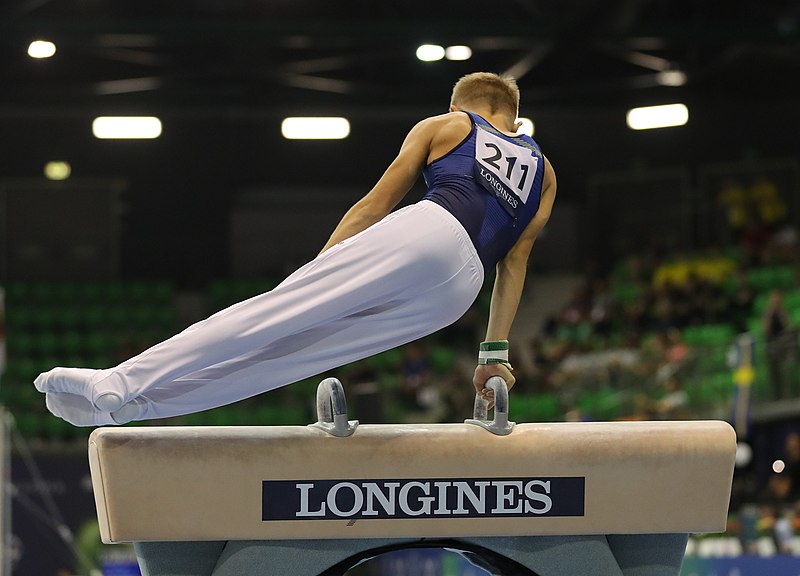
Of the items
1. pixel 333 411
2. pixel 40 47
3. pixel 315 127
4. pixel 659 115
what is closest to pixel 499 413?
pixel 333 411

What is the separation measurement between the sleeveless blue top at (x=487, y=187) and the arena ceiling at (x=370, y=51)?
10.8 m

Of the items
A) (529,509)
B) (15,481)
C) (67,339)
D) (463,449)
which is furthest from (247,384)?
(67,339)

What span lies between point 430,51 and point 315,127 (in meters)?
3.56

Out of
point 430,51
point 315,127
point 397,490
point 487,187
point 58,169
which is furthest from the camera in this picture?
point 58,169

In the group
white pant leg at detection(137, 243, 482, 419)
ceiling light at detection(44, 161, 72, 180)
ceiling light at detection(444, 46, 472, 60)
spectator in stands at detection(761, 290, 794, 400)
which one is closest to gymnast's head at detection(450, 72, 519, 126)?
white pant leg at detection(137, 243, 482, 419)

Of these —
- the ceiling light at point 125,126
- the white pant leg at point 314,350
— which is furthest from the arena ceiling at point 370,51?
the white pant leg at point 314,350

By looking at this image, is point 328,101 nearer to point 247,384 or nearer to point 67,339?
point 67,339

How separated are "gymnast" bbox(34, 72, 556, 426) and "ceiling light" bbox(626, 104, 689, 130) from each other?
1307 cm

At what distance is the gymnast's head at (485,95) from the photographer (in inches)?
136

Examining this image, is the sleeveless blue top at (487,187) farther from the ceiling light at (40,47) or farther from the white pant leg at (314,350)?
the ceiling light at (40,47)

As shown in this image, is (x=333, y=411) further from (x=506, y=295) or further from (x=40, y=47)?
(x=40, y=47)

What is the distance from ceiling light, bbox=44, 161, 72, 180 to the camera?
60.2 ft

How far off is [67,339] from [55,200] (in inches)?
135

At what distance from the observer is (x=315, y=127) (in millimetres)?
17250
